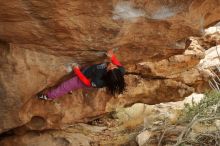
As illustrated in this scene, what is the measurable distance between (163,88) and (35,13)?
414cm

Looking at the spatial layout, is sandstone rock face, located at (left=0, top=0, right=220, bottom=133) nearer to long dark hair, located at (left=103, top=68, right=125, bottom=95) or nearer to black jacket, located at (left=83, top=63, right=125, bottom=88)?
black jacket, located at (left=83, top=63, right=125, bottom=88)

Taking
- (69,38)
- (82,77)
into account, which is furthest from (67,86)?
(69,38)

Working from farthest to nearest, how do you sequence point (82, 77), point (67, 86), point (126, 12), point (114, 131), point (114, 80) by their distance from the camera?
1. point (114, 131)
2. point (114, 80)
3. point (67, 86)
4. point (82, 77)
5. point (126, 12)

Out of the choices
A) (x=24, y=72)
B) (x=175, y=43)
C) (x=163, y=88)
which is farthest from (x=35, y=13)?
(x=163, y=88)

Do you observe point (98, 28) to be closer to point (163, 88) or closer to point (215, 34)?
point (163, 88)

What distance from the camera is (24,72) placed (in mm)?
5816

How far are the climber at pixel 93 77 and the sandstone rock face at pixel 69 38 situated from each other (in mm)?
122

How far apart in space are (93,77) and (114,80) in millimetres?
354

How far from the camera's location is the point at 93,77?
6141mm

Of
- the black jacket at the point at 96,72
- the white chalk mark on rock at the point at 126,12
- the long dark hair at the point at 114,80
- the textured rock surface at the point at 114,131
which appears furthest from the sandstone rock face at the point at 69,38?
the textured rock surface at the point at 114,131

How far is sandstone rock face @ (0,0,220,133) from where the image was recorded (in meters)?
5.04

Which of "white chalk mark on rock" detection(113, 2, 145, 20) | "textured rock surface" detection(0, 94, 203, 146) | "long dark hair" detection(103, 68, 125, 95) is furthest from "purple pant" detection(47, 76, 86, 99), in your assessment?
"textured rock surface" detection(0, 94, 203, 146)

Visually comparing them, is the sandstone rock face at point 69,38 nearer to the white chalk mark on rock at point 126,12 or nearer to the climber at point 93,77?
the white chalk mark on rock at point 126,12

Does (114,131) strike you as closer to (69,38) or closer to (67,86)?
(67,86)
